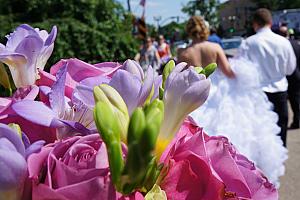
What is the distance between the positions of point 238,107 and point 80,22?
143 inches

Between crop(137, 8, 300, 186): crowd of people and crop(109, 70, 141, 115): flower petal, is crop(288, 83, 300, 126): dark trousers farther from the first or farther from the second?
crop(109, 70, 141, 115): flower petal

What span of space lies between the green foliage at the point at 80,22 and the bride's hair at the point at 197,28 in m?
2.72

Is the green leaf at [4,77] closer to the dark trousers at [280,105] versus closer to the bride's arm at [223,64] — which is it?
the bride's arm at [223,64]

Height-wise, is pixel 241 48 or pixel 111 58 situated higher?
pixel 241 48

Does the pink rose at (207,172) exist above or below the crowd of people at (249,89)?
above

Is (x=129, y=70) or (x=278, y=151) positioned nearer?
(x=129, y=70)

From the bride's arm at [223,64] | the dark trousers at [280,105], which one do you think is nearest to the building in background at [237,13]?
the dark trousers at [280,105]

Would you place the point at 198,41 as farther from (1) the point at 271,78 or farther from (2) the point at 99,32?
(2) the point at 99,32

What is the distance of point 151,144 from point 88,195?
13 centimetres

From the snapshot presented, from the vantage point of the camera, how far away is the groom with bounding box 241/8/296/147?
408 cm

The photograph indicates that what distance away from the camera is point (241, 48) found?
421 cm

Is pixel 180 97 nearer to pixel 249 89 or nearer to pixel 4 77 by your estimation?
pixel 4 77

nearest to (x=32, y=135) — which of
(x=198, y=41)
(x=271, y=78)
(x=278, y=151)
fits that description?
(x=198, y=41)

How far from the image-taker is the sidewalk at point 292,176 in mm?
3898
